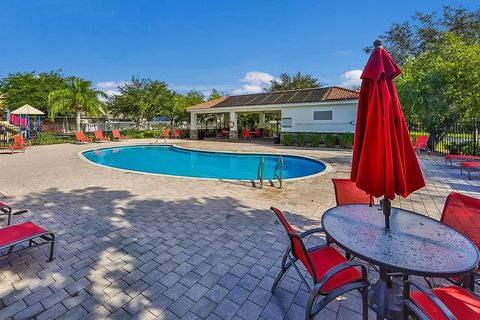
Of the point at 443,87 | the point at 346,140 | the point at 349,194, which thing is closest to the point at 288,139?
the point at 346,140

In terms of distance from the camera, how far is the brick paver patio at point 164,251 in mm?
2504

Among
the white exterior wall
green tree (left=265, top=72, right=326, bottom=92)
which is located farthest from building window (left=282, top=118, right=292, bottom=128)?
green tree (left=265, top=72, right=326, bottom=92)

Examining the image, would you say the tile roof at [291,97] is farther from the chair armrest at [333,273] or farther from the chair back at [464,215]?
the chair armrest at [333,273]

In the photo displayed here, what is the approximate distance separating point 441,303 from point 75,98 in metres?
25.4

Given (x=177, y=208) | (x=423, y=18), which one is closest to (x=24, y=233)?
(x=177, y=208)

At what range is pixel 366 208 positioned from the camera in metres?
2.92

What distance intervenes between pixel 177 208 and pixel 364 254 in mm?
4112

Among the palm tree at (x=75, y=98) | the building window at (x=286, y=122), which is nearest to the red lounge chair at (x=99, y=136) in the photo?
the palm tree at (x=75, y=98)

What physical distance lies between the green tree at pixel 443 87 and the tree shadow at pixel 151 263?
39.0ft

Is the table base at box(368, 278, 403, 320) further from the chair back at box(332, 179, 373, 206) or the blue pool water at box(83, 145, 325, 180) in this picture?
the blue pool water at box(83, 145, 325, 180)

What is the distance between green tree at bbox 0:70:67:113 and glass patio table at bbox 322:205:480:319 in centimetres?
3258

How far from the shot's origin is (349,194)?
3.63 meters

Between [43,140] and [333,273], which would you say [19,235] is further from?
[43,140]

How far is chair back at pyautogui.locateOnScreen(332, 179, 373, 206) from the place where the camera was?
3.59m
